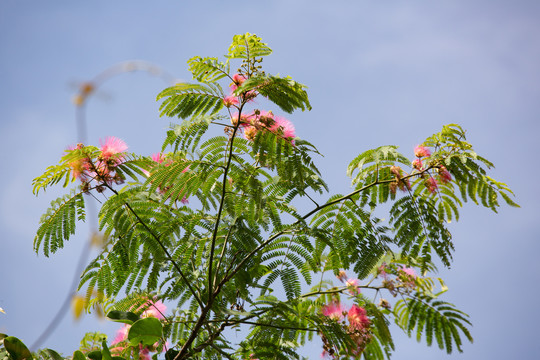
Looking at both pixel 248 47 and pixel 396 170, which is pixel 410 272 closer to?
pixel 396 170

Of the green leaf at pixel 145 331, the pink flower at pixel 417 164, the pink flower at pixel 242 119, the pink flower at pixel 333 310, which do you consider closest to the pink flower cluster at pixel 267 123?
the pink flower at pixel 242 119

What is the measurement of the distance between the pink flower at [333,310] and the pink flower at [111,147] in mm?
1754

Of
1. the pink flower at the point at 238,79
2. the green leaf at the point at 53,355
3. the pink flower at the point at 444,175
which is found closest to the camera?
the green leaf at the point at 53,355

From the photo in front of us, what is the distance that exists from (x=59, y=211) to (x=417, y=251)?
2.29m

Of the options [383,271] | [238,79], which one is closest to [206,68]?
[238,79]

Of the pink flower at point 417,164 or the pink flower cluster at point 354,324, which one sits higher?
the pink flower at point 417,164

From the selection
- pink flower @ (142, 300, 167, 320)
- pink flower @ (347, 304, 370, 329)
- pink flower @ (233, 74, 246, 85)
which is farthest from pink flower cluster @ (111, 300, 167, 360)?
pink flower @ (233, 74, 246, 85)

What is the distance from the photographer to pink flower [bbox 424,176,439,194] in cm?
Result: 320

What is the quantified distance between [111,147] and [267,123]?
961 millimetres

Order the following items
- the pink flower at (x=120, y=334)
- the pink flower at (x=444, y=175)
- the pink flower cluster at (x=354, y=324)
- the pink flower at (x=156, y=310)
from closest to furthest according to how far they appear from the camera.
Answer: the pink flower at (x=444, y=175) < the pink flower cluster at (x=354, y=324) < the pink flower at (x=156, y=310) < the pink flower at (x=120, y=334)

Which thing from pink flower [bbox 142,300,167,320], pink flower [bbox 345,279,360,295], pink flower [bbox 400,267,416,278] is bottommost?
pink flower [bbox 142,300,167,320]

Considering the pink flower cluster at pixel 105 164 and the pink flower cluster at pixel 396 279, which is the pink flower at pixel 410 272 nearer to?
the pink flower cluster at pixel 396 279

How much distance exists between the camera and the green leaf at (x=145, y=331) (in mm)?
2652

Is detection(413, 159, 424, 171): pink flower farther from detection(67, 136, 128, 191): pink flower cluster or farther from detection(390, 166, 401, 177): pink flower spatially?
detection(67, 136, 128, 191): pink flower cluster
